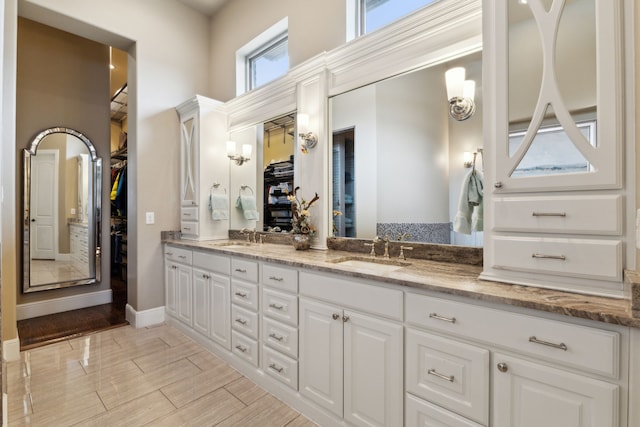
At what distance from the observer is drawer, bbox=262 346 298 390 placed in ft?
6.25

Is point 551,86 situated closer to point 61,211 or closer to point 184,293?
point 184,293

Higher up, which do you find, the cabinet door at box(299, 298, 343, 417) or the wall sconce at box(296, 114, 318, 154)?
the wall sconce at box(296, 114, 318, 154)

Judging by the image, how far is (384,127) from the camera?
221cm

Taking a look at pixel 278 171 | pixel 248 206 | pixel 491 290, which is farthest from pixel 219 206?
pixel 491 290

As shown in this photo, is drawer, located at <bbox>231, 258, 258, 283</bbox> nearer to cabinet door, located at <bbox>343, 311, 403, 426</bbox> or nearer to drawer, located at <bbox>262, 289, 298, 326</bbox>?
drawer, located at <bbox>262, 289, 298, 326</bbox>

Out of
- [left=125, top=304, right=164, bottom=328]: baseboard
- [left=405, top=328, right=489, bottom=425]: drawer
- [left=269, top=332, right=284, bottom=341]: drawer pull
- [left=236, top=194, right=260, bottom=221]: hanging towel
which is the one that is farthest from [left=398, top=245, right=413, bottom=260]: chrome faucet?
[left=125, top=304, right=164, bottom=328]: baseboard

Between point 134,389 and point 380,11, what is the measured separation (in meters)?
3.32

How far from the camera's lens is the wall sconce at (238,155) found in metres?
3.32

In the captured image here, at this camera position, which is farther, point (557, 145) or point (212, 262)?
point (212, 262)

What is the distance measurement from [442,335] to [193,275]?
2.37m

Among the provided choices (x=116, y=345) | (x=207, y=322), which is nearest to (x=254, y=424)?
(x=207, y=322)

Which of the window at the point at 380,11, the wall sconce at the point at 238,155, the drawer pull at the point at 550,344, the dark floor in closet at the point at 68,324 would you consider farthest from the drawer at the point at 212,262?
the window at the point at 380,11

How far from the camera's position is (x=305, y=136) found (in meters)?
2.55

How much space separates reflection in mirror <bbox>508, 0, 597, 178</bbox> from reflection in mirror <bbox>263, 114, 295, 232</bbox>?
6.22ft
